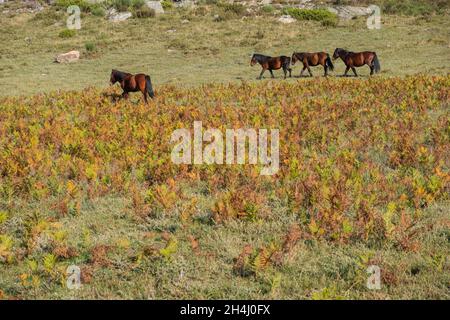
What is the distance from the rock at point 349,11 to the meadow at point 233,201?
29.8m

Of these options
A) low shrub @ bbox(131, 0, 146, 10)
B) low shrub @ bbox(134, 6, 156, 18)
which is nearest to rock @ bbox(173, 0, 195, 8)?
low shrub @ bbox(131, 0, 146, 10)

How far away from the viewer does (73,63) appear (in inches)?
1283

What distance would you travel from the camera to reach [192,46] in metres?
35.8

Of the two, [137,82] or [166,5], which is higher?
[137,82]

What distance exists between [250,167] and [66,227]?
3573mm

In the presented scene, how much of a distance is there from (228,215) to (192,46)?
3056 centimetres

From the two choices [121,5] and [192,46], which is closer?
[192,46]

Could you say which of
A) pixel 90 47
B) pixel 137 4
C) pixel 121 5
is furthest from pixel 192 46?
pixel 121 5

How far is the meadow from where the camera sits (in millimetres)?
5383

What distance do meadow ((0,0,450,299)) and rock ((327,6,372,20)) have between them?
29790 millimetres

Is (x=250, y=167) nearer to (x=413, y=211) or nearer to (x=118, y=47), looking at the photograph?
(x=413, y=211)

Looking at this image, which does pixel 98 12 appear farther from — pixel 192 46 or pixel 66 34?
pixel 192 46

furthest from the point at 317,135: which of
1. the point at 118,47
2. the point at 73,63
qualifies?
the point at 118,47

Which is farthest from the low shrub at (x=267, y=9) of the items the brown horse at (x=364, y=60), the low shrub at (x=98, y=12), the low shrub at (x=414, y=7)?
the brown horse at (x=364, y=60)
